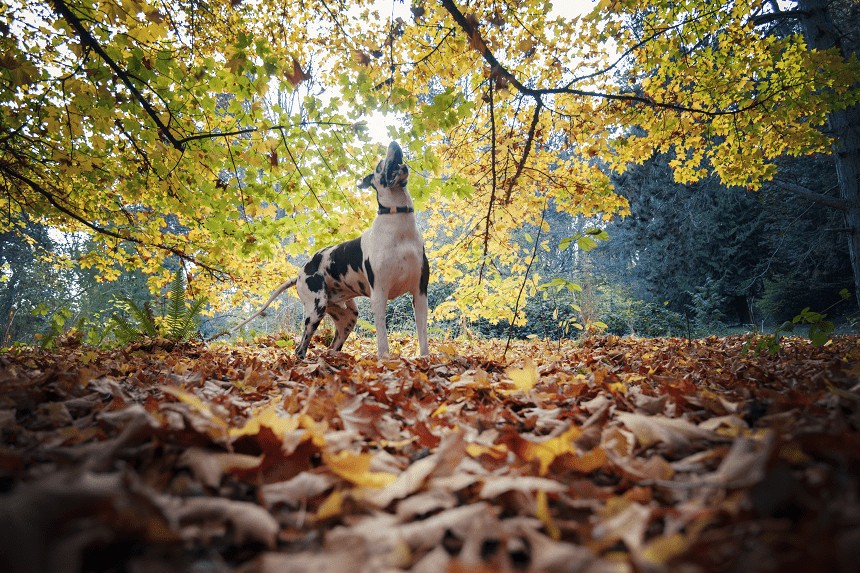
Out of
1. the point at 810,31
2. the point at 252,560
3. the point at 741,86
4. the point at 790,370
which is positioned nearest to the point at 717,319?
the point at 810,31

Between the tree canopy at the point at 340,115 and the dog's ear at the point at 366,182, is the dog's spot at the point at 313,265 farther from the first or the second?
the dog's ear at the point at 366,182

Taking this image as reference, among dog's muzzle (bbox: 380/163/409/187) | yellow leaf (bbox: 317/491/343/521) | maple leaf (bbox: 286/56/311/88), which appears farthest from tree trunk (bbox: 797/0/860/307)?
yellow leaf (bbox: 317/491/343/521)

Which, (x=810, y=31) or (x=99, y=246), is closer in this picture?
(x=99, y=246)

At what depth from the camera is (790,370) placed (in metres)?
2.30

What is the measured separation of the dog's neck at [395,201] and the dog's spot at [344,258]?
0.82m

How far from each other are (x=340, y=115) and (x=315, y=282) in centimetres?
219

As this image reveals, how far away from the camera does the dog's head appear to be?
368cm

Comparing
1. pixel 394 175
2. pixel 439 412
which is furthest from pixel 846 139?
pixel 439 412

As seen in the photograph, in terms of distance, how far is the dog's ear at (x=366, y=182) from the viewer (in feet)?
13.2

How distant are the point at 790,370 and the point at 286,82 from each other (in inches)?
161

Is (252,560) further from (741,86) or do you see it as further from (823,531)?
(741,86)

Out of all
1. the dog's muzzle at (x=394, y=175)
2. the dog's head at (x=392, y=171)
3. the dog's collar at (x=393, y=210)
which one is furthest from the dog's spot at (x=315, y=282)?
the dog's muzzle at (x=394, y=175)

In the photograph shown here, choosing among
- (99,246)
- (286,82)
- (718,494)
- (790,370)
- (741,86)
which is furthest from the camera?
(99,246)

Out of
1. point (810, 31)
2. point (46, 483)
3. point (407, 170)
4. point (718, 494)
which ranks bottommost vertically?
point (718, 494)
